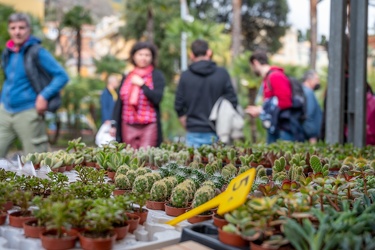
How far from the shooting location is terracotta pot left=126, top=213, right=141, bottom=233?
1.55m

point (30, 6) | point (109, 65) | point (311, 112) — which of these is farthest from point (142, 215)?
point (109, 65)

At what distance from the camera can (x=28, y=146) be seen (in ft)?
13.8

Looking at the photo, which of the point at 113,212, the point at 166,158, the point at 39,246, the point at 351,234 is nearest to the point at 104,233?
the point at 113,212

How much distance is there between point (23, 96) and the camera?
169 inches

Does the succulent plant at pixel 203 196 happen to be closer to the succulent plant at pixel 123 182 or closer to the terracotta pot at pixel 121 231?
the terracotta pot at pixel 121 231

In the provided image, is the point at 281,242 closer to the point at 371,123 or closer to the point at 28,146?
the point at 28,146

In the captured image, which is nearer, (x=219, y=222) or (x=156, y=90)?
(x=219, y=222)

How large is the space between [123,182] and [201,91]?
2.77 m

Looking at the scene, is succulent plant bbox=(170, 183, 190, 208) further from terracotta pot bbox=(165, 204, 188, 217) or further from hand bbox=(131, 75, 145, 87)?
hand bbox=(131, 75, 145, 87)

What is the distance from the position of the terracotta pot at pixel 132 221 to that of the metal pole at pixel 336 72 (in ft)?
11.0

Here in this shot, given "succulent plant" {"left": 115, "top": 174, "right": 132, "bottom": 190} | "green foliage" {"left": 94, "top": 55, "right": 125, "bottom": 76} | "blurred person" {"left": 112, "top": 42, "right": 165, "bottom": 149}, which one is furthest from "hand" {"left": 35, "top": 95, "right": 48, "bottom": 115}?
"green foliage" {"left": 94, "top": 55, "right": 125, "bottom": 76}

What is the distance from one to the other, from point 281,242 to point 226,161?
172 centimetres

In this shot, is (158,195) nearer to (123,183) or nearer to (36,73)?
(123,183)

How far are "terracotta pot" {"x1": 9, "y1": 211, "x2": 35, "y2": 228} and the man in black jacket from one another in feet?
10.6
